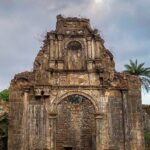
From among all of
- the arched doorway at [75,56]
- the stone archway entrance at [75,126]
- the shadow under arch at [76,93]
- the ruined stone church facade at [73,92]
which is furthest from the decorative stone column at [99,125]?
the arched doorway at [75,56]

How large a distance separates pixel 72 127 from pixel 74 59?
16.2 feet

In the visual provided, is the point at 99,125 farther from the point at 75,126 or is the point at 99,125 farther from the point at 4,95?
the point at 4,95

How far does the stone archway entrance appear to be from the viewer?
25297mm

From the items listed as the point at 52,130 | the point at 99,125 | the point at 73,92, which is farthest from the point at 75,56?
the point at 52,130

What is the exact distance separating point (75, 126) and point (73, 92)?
4.32 metres

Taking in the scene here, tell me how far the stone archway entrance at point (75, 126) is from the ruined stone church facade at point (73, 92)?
245 centimetres

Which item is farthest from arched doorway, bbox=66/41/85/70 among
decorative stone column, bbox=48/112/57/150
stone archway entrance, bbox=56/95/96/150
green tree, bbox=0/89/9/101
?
green tree, bbox=0/89/9/101

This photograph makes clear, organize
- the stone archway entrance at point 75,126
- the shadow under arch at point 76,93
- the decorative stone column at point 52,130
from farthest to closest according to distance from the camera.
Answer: the stone archway entrance at point 75,126, the shadow under arch at point 76,93, the decorative stone column at point 52,130

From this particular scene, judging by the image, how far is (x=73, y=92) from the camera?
22.3 meters

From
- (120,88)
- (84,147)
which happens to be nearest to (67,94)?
(120,88)

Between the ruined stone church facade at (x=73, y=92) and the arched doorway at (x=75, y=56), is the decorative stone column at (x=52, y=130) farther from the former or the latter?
the arched doorway at (x=75, y=56)

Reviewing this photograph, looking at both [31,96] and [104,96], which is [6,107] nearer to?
[31,96]

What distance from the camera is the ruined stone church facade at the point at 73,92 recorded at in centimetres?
2164

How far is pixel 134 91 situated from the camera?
22.6 meters
